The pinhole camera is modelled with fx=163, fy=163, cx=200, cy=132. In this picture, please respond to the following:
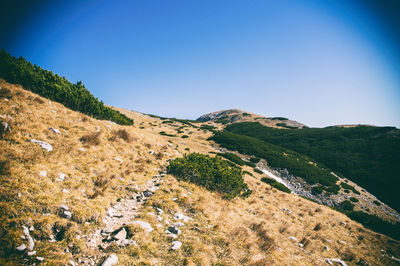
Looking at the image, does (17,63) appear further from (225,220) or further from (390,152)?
(390,152)

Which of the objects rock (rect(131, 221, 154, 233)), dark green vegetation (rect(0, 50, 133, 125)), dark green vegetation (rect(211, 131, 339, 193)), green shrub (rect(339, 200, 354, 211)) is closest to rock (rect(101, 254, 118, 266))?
rock (rect(131, 221, 154, 233))

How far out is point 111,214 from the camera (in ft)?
20.1

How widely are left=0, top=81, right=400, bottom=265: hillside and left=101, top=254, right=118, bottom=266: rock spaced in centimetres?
4

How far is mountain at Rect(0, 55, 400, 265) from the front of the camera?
14.4ft

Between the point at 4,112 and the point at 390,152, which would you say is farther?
the point at 390,152

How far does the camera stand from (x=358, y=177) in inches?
1208

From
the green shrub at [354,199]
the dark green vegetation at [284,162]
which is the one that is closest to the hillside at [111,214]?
the green shrub at [354,199]

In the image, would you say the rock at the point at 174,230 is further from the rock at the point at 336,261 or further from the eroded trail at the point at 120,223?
the rock at the point at 336,261

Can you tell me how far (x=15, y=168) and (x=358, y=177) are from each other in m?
44.5

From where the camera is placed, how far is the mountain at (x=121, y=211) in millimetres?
4404

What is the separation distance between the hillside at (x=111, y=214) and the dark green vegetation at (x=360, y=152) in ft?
67.2

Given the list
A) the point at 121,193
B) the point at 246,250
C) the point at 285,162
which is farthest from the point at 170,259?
the point at 285,162

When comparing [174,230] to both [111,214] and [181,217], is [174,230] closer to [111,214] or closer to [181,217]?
[181,217]

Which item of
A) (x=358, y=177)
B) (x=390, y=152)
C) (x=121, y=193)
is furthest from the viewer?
(x=390, y=152)
